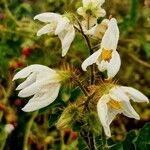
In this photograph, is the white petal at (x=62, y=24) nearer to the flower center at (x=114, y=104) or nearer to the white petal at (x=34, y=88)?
the white petal at (x=34, y=88)

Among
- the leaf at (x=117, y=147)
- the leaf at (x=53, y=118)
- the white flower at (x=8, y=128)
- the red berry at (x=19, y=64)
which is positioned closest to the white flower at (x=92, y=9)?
the leaf at (x=53, y=118)

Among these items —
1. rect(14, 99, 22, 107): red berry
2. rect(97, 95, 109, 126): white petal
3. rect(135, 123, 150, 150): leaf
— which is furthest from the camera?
rect(14, 99, 22, 107): red berry

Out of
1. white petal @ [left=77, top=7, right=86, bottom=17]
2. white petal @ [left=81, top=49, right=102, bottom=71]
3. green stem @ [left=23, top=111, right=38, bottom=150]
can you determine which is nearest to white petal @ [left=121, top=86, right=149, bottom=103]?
white petal @ [left=81, top=49, right=102, bottom=71]

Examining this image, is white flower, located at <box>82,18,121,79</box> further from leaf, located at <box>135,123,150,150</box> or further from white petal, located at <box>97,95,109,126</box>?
leaf, located at <box>135,123,150,150</box>

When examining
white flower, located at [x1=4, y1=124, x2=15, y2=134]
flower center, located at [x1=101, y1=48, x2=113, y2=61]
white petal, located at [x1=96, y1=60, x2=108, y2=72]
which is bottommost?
white flower, located at [x1=4, y1=124, x2=15, y2=134]

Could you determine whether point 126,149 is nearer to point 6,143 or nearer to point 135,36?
point 6,143

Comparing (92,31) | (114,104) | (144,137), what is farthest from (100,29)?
(144,137)

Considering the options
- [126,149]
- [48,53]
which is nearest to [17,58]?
[48,53]

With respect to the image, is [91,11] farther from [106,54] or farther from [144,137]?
[144,137]
